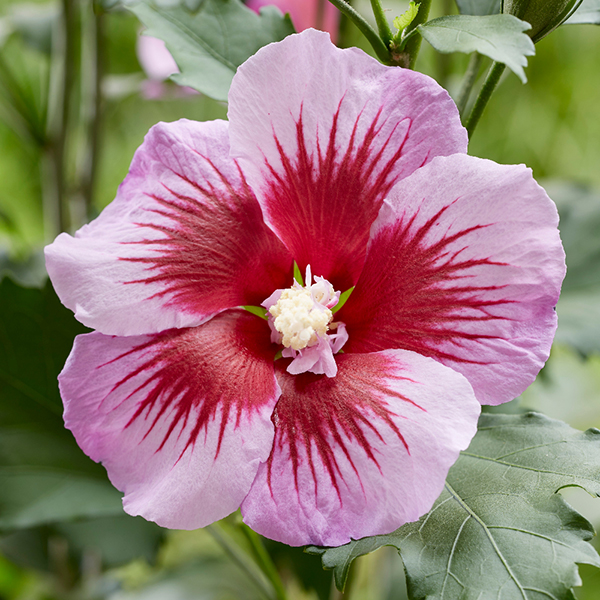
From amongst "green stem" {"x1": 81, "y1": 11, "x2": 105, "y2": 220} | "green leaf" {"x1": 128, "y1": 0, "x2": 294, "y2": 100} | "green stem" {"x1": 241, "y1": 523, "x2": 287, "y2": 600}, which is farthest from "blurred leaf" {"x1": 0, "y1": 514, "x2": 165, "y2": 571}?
"green leaf" {"x1": 128, "y1": 0, "x2": 294, "y2": 100}

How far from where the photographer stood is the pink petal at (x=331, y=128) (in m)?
0.35

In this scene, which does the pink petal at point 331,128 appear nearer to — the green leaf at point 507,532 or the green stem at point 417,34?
the green stem at point 417,34

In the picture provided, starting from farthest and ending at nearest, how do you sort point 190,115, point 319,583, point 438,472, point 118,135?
point 118,135, point 190,115, point 319,583, point 438,472

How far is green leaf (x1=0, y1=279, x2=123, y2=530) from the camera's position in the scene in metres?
0.55

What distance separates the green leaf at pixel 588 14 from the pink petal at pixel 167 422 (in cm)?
31

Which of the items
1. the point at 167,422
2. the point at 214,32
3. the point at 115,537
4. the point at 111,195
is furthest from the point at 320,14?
the point at 111,195

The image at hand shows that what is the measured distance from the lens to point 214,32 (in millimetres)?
480

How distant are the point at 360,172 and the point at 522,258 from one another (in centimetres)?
10

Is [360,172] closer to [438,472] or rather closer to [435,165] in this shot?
[435,165]

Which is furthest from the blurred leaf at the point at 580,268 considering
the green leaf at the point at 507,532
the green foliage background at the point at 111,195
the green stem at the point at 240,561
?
the green stem at the point at 240,561

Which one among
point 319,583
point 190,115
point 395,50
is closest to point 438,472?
point 395,50

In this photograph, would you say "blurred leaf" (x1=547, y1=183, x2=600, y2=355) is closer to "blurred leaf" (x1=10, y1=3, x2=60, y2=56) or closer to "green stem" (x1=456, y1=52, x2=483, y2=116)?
"green stem" (x1=456, y1=52, x2=483, y2=116)

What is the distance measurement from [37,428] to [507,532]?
15.7 inches

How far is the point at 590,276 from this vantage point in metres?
0.75
